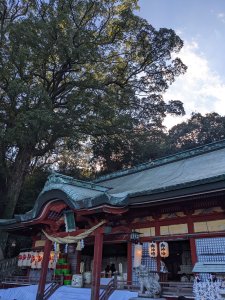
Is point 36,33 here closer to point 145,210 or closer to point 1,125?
point 1,125

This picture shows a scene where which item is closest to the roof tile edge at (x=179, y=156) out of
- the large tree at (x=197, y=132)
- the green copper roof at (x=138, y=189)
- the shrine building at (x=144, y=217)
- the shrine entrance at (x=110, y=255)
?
the green copper roof at (x=138, y=189)

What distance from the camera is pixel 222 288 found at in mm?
6629

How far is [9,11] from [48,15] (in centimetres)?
351

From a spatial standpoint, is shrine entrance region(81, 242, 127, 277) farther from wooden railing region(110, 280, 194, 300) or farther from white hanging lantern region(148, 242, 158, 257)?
wooden railing region(110, 280, 194, 300)

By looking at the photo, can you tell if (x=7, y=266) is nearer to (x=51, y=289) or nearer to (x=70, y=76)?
(x=51, y=289)

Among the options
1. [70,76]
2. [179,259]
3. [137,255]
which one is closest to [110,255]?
[179,259]

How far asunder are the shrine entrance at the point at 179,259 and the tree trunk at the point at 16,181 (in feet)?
33.0

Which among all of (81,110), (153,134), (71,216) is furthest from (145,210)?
(153,134)

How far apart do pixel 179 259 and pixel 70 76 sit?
15447 mm

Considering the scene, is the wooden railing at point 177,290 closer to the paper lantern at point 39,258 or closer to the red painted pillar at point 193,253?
the red painted pillar at point 193,253

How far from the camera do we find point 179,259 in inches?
559

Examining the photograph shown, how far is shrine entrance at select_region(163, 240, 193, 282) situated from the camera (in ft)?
40.9

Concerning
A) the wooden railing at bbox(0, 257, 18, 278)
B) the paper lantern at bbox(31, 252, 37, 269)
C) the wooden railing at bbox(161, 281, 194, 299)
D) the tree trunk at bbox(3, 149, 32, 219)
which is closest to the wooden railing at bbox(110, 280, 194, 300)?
the wooden railing at bbox(161, 281, 194, 299)

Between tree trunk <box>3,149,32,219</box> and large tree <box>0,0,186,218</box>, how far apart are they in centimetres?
6
